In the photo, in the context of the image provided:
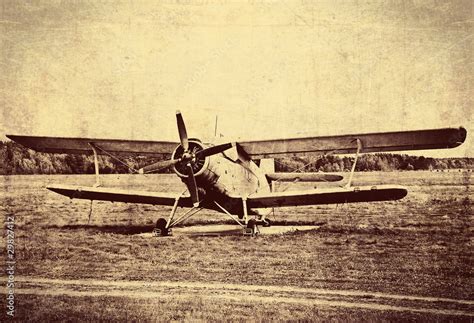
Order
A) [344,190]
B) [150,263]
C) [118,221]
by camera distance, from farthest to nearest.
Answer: [118,221], [344,190], [150,263]

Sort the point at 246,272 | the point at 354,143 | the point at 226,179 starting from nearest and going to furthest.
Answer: the point at 246,272, the point at 354,143, the point at 226,179

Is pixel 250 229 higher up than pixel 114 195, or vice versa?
pixel 114 195

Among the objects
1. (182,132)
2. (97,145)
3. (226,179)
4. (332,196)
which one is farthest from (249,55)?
(97,145)

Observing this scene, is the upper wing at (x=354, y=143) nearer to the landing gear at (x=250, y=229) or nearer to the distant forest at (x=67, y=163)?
the distant forest at (x=67, y=163)

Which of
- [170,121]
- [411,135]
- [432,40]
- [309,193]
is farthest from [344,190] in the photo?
[170,121]

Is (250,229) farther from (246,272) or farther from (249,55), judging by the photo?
(249,55)

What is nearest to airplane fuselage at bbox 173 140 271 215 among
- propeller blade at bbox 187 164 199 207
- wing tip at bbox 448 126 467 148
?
propeller blade at bbox 187 164 199 207

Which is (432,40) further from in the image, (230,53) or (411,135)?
(230,53)

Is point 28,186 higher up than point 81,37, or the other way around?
point 81,37
